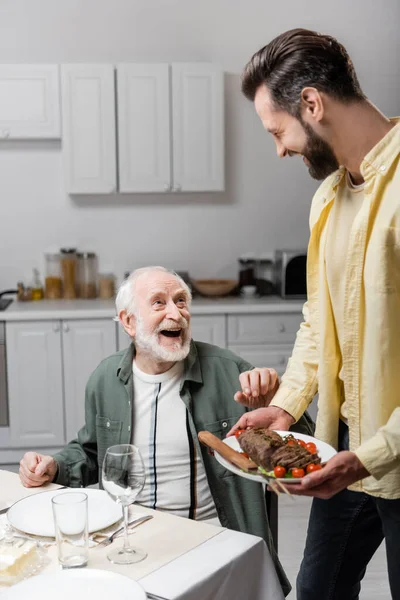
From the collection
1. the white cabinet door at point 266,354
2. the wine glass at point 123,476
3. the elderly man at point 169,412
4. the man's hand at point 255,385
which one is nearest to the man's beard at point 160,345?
the elderly man at point 169,412

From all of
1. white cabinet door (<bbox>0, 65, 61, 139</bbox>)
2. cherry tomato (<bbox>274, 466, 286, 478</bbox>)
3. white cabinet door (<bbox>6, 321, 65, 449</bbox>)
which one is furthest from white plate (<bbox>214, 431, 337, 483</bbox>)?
white cabinet door (<bbox>0, 65, 61, 139</bbox>)

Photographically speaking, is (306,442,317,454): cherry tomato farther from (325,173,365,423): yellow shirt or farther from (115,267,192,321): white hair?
(115,267,192,321): white hair

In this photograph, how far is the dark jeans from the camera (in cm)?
171

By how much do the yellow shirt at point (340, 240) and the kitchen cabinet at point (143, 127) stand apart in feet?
8.94

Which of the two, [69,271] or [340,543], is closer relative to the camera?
[340,543]

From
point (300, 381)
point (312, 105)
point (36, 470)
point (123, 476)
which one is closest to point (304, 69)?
point (312, 105)

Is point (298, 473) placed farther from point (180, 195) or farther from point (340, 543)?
point (180, 195)

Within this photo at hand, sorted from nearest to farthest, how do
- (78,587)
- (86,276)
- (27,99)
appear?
(78,587)
(27,99)
(86,276)

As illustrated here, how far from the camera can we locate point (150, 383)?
2107 mm

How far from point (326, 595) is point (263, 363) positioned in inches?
92.3

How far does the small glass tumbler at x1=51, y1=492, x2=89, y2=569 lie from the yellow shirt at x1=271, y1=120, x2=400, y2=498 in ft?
1.68

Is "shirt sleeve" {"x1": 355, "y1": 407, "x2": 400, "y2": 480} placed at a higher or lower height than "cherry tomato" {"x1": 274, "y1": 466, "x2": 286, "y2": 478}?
higher

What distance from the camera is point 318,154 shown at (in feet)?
4.92

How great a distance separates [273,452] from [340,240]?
0.48 metres
